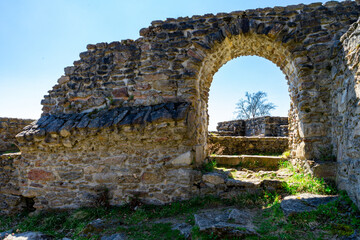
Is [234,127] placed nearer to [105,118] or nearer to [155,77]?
[155,77]

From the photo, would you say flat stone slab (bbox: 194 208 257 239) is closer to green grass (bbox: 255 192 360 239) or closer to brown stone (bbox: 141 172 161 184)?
green grass (bbox: 255 192 360 239)

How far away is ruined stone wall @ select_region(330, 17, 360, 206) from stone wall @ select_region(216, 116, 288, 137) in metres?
5.54

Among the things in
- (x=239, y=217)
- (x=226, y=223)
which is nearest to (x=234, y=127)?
(x=239, y=217)

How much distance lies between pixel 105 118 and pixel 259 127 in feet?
26.7

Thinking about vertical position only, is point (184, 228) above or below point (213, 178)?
below

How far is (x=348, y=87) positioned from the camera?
10.0 feet

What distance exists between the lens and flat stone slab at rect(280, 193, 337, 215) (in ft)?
9.23

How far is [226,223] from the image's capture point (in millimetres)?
2721

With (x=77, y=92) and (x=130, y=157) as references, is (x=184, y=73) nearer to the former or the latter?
(x=130, y=157)

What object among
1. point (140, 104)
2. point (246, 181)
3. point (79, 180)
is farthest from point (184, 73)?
point (79, 180)

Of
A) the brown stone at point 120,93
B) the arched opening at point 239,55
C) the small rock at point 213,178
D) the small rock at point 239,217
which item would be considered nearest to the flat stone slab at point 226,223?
the small rock at point 239,217

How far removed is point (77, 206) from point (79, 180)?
57 cm

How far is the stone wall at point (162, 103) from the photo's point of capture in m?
3.85

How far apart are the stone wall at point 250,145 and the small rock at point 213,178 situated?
2.95 metres
